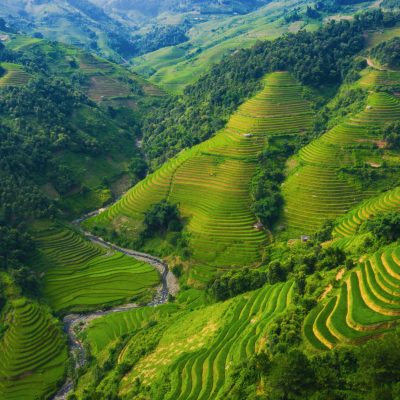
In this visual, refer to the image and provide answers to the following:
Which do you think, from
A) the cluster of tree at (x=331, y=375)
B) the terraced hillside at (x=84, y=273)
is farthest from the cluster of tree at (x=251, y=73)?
the cluster of tree at (x=331, y=375)

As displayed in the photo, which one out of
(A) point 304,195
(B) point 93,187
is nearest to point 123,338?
(A) point 304,195

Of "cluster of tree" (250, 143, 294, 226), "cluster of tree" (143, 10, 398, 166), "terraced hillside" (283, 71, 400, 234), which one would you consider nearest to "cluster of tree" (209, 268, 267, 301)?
"terraced hillside" (283, 71, 400, 234)

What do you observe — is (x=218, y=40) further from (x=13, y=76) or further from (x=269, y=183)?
(x=269, y=183)

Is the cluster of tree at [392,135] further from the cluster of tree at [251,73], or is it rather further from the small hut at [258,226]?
the cluster of tree at [251,73]

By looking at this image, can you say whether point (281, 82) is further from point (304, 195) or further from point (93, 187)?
point (93, 187)

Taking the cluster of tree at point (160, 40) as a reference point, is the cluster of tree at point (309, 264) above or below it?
below

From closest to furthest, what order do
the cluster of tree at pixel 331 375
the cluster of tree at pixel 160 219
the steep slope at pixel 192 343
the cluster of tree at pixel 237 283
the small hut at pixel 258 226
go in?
the cluster of tree at pixel 331 375 → the steep slope at pixel 192 343 → the cluster of tree at pixel 237 283 → the small hut at pixel 258 226 → the cluster of tree at pixel 160 219
